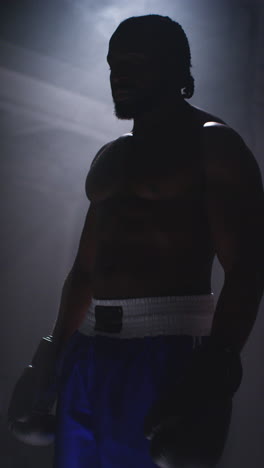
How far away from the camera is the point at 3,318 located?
1.68 m

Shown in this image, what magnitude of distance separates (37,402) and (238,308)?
1.45 feet

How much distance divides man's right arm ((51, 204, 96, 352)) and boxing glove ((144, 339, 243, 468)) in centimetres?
37

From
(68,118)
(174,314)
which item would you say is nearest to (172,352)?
(174,314)

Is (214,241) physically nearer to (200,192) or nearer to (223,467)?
(200,192)

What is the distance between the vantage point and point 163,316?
29.1 inches

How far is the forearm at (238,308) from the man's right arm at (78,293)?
355mm

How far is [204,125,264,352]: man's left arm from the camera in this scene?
64 centimetres

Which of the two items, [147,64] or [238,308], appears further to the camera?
[147,64]

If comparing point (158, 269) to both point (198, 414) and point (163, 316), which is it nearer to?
point (163, 316)

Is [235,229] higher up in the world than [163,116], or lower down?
lower down

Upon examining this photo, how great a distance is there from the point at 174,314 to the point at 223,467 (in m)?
1.03

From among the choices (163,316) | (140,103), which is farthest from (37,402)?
(140,103)

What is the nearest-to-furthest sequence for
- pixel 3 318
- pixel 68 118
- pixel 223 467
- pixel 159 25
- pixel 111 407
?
pixel 111 407 → pixel 159 25 → pixel 223 467 → pixel 3 318 → pixel 68 118

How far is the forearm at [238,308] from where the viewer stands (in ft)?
2.08
